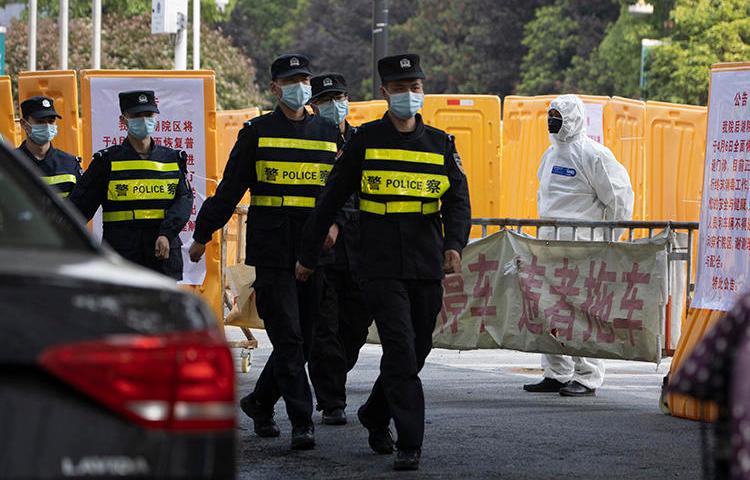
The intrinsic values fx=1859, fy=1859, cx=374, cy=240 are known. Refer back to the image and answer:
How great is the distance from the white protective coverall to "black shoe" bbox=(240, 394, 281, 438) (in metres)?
2.94

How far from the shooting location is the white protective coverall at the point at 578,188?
39.5 feet

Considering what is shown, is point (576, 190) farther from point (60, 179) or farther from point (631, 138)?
point (631, 138)

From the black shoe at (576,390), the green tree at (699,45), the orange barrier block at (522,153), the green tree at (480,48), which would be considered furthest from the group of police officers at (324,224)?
the green tree at (480,48)

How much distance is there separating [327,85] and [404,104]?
262cm

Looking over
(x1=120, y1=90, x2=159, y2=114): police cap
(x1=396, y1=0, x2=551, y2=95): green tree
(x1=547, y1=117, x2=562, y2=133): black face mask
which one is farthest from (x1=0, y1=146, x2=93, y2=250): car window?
(x1=396, y1=0, x2=551, y2=95): green tree

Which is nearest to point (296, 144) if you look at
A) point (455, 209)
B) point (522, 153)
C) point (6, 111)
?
point (455, 209)

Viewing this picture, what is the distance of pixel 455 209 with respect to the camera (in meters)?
8.60

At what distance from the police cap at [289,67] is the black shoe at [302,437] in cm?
184

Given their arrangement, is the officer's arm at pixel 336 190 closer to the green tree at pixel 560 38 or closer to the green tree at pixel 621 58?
the green tree at pixel 621 58

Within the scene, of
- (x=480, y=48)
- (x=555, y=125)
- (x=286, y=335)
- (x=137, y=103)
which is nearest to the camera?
(x=286, y=335)

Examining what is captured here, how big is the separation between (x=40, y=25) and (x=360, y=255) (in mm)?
46506

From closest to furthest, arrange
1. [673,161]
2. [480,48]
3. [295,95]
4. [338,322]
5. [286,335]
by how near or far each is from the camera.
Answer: [286,335], [295,95], [338,322], [673,161], [480,48]

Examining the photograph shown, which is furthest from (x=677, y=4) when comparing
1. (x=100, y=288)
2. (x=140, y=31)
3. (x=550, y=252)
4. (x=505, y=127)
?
(x=100, y=288)

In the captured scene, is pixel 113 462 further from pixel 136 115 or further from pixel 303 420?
pixel 136 115
